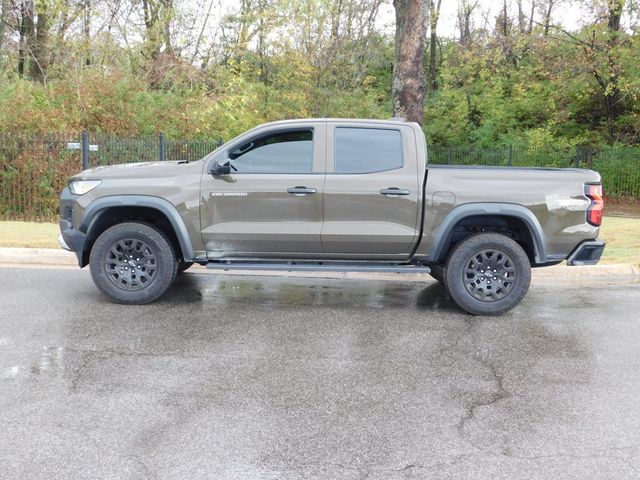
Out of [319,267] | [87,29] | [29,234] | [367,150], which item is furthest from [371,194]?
[87,29]

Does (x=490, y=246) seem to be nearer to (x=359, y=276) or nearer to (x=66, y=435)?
(x=359, y=276)

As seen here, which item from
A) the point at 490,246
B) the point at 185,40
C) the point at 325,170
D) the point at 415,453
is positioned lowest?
the point at 415,453

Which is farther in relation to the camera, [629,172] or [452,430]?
[629,172]

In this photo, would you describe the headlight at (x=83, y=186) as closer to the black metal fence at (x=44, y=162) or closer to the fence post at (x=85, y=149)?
the fence post at (x=85, y=149)

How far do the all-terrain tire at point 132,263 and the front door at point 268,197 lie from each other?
1.63 feet

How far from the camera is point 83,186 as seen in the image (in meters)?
7.09

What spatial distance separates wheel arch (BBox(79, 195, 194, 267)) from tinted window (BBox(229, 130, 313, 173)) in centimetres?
86

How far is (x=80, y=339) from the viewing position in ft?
19.3

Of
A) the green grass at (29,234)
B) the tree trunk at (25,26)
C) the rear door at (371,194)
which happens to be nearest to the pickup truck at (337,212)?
the rear door at (371,194)

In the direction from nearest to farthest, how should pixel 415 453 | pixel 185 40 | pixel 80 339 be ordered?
pixel 415 453 < pixel 80 339 < pixel 185 40

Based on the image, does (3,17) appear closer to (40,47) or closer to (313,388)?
(40,47)

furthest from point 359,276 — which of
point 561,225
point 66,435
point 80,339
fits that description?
point 66,435

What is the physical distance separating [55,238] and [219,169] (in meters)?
5.63

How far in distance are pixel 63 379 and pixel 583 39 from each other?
81.6ft
